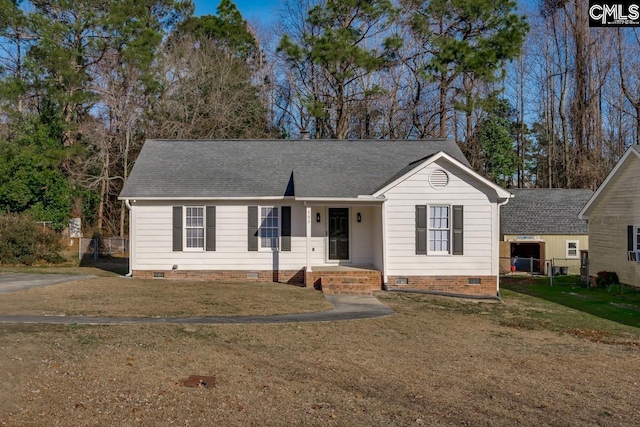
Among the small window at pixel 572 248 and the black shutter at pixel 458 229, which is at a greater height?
the black shutter at pixel 458 229

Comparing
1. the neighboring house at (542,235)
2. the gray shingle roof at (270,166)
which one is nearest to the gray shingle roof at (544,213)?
the neighboring house at (542,235)

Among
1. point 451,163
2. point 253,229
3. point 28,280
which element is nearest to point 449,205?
point 451,163

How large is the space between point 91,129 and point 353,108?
1602 cm

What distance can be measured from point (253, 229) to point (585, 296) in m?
11.9

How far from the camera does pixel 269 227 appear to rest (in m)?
18.4

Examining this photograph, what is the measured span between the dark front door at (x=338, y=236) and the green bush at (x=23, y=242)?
41.4 feet

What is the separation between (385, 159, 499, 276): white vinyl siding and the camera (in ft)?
55.9

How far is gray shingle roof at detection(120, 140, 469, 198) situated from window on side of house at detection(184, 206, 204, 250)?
23.6 inches

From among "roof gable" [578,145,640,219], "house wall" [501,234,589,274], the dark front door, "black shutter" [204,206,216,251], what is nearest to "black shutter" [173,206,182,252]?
"black shutter" [204,206,216,251]

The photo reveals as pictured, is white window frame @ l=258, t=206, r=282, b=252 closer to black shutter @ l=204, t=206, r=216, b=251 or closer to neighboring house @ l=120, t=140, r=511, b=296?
neighboring house @ l=120, t=140, r=511, b=296

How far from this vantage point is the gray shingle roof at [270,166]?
1815cm

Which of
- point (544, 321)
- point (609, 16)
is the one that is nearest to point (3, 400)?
point (544, 321)

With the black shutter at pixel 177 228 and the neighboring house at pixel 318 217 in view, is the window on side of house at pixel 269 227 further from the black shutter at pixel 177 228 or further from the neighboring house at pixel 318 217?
the black shutter at pixel 177 228

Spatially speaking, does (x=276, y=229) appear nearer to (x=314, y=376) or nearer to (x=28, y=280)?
(x=28, y=280)
